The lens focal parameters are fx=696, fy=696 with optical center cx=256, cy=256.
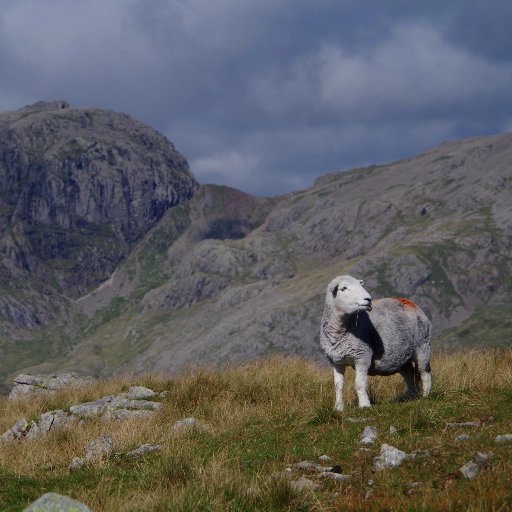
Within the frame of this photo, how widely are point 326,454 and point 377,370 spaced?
17.9 ft

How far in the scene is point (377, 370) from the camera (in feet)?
50.5

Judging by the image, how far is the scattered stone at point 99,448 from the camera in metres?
11.4

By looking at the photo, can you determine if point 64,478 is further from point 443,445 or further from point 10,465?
point 443,445

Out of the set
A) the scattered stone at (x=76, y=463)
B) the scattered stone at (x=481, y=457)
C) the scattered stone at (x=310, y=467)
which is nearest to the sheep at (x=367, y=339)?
the scattered stone at (x=310, y=467)

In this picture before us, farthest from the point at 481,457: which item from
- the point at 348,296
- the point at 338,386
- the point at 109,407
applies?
the point at 109,407

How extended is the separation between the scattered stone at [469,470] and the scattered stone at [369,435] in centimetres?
246

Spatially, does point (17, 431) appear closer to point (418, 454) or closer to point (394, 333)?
point (394, 333)

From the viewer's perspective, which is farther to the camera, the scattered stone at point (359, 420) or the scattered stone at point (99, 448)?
the scattered stone at point (359, 420)

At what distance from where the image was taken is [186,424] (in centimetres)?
1385

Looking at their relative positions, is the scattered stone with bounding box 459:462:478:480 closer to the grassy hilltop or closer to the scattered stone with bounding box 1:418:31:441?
the grassy hilltop

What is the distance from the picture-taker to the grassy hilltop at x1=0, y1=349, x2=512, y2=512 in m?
7.52

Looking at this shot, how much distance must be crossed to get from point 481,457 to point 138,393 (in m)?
11.8

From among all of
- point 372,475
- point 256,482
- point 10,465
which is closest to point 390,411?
point 372,475

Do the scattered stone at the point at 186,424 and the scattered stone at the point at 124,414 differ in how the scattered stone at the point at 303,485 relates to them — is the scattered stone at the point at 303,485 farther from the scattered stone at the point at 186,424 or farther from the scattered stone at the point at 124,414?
the scattered stone at the point at 124,414
